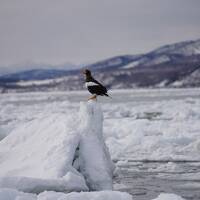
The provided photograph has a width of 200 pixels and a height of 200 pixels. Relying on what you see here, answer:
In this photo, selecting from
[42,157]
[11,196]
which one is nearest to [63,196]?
[11,196]

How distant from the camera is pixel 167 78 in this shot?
153m

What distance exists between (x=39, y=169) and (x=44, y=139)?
103 centimetres

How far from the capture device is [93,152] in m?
9.39

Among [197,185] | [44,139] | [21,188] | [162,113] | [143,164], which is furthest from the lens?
[162,113]

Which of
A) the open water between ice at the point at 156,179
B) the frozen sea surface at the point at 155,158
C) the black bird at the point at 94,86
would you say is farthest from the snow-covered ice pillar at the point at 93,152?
the open water between ice at the point at 156,179

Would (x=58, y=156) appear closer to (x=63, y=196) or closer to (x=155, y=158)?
(x=63, y=196)

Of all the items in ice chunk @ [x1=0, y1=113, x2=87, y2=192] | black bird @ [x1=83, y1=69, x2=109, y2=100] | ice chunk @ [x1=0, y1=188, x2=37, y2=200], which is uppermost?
black bird @ [x1=83, y1=69, x2=109, y2=100]

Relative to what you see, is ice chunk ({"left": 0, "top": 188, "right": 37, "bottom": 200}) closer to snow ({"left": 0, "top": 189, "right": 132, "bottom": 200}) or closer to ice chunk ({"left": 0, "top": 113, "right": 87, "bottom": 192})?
snow ({"left": 0, "top": 189, "right": 132, "bottom": 200})

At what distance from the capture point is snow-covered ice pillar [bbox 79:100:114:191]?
9.08m

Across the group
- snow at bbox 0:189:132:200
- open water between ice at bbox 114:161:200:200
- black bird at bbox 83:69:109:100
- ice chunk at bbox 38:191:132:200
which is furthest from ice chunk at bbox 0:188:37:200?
black bird at bbox 83:69:109:100

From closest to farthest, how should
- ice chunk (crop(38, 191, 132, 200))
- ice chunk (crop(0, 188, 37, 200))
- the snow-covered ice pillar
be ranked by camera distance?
ice chunk (crop(0, 188, 37, 200))
ice chunk (crop(38, 191, 132, 200))
the snow-covered ice pillar

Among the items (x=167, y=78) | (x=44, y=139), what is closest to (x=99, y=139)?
(x=44, y=139)

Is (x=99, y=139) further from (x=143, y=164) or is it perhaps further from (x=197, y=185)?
(x=143, y=164)

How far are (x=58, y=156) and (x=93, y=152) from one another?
81 centimetres
